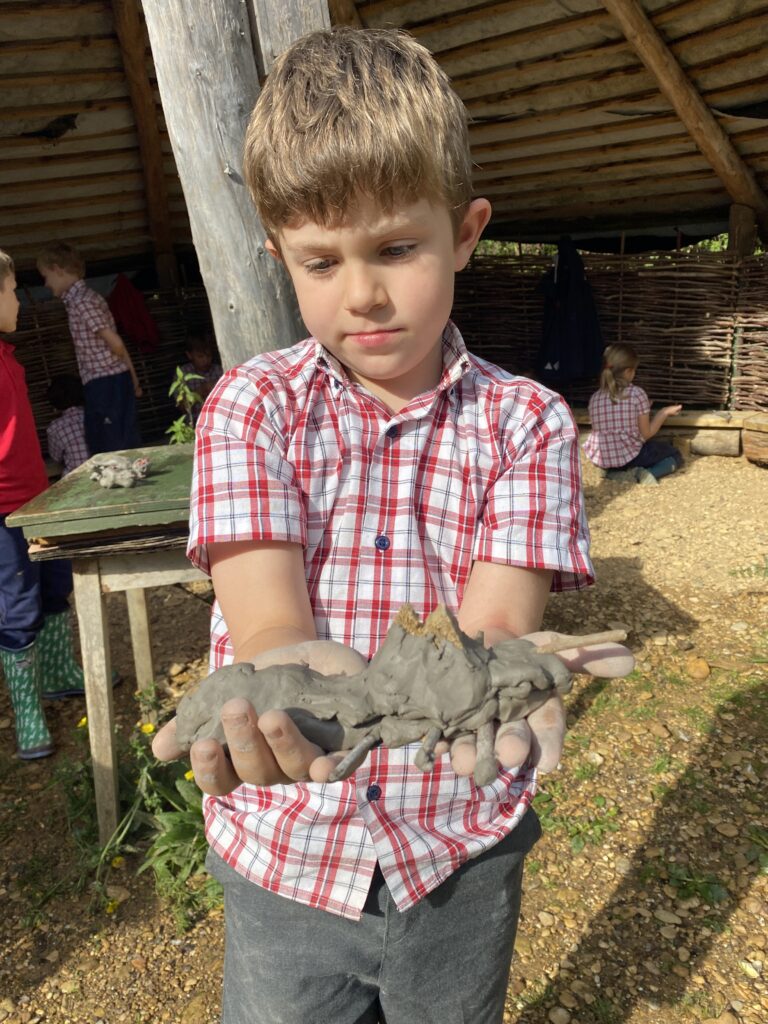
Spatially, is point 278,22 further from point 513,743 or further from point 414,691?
point 513,743

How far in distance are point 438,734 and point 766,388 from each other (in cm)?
770

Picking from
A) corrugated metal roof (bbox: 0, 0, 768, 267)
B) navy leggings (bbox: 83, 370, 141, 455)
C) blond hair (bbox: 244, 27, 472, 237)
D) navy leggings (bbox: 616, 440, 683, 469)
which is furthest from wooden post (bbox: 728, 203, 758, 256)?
blond hair (bbox: 244, 27, 472, 237)

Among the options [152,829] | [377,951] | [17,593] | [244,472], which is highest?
[244,472]

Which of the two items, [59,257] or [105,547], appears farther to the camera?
[59,257]

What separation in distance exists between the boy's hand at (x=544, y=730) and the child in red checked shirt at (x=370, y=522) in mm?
16

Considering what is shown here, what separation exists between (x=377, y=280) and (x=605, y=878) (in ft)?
8.82

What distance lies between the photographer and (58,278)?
6.89 metres

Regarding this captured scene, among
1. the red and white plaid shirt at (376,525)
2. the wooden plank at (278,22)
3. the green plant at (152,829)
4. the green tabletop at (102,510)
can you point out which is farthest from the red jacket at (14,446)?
the red and white plaid shirt at (376,525)

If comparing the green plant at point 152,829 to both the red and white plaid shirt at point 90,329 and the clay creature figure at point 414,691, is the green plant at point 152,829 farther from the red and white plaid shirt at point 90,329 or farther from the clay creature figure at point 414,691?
the red and white plaid shirt at point 90,329

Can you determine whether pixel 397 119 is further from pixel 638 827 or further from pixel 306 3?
pixel 638 827

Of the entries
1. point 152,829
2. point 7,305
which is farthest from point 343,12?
point 152,829

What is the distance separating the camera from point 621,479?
307 inches

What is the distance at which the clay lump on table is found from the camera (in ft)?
4.23

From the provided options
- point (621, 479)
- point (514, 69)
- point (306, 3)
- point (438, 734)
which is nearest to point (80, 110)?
point (514, 69)
